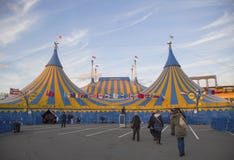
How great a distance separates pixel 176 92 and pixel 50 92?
45.5ft

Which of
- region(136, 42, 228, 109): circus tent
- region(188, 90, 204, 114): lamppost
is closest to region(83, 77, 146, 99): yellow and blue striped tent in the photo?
region(136, 42, 228, 109): circus tent

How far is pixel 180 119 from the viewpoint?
19.5ft

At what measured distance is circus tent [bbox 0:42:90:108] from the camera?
23438 mm

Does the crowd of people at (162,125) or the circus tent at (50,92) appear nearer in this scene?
the crowd of people at (162,125)

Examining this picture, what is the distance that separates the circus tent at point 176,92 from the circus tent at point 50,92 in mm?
8603

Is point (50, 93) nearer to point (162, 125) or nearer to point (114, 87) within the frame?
point (114, 87)

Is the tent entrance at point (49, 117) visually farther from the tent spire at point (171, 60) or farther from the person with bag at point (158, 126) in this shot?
the person with bag at point (158, 126)

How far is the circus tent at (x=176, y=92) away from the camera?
22844mm

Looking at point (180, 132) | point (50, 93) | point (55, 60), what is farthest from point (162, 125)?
point (55, 60)

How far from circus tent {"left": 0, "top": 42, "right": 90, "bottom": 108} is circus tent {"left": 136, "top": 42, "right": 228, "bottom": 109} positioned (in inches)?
339

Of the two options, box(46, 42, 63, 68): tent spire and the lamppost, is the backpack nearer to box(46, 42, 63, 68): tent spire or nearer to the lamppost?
the lamppost

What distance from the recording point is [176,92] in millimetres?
24422

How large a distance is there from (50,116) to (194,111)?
50.4 ft

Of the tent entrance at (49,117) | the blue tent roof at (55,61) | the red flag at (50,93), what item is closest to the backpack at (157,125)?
the tent entrance at (49,117)
